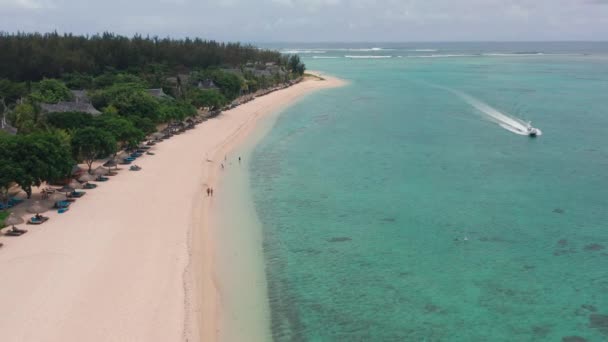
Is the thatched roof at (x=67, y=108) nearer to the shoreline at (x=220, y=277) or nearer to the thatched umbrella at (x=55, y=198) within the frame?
the shoreline at (x=220, y=277)

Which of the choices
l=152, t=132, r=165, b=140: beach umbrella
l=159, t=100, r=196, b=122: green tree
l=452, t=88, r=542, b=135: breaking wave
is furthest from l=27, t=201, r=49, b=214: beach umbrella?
l=452, t=88, r=542, b=135: breaking wave

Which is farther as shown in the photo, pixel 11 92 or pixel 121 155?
pixel 11 92

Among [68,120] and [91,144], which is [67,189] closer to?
[91,144]

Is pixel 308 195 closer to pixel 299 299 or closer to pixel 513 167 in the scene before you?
pixel 299 299

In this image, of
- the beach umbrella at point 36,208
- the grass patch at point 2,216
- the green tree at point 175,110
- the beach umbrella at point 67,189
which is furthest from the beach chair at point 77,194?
the green tree at point 175,110

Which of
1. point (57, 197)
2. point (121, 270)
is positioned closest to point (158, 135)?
point (57, 197)

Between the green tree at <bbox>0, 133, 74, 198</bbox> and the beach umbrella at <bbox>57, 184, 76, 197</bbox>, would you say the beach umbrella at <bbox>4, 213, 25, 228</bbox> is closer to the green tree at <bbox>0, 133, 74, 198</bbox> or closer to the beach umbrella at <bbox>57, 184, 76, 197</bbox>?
the green tree at <bbox>0, 133, 74, 198</bbox>
